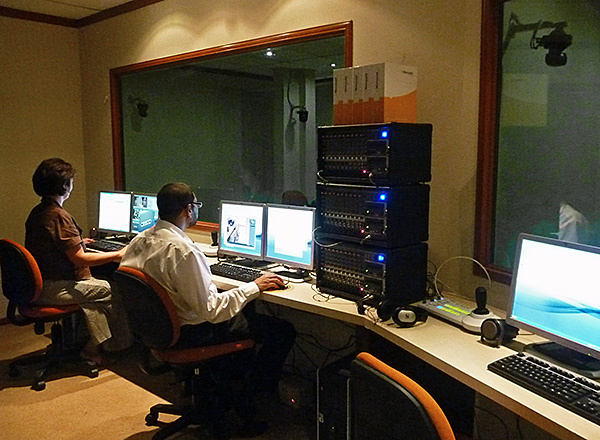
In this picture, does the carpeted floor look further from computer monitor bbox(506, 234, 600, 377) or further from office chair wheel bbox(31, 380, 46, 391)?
computer monitor bbox(506, 234, 600, 377)

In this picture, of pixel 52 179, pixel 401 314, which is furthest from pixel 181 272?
pixel 52 179

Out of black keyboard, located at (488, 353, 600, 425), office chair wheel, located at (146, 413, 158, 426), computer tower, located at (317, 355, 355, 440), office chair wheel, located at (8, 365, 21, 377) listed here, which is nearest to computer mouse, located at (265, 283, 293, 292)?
computer tower, located at (317, 355, 355, 440)

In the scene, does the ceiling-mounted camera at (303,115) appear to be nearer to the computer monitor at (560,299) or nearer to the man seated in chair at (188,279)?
the man seated in chair at (188,279)

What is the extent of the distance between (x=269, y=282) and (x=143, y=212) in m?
1.78

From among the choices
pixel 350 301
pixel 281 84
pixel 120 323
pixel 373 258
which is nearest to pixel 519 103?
pixel 373 258

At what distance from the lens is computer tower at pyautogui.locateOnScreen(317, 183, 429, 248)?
2.30 m

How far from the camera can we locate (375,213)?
2.33 meters

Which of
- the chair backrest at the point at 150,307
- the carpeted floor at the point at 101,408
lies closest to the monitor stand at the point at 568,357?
the carpeted floor at the point at 101,408

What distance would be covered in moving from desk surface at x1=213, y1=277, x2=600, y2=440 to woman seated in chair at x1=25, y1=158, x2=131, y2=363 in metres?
1.38

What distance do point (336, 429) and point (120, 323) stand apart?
5.97ft

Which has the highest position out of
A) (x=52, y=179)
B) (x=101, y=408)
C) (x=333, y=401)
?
(x=52, y=179)

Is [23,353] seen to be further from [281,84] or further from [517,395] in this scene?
[281,84]

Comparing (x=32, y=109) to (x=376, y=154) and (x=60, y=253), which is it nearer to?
(x=60, y=253)

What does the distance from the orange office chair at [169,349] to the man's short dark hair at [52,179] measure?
1220 mm
